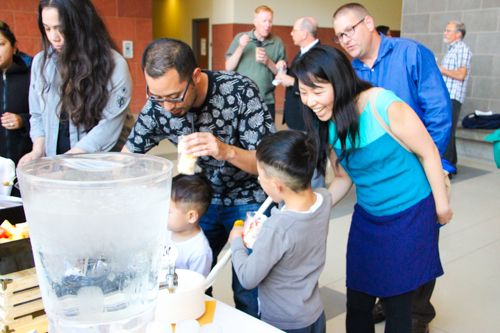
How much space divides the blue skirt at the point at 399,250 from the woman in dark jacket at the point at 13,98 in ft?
6.09

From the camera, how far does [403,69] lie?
2.10 metres

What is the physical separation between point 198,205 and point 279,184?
0.41 metres

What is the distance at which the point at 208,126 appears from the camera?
5.77 ft

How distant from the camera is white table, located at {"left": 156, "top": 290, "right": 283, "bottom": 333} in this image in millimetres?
1202

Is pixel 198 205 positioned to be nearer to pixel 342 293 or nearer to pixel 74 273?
pixel 74 273

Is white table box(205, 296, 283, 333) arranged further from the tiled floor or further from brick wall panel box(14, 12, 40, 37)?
brick wall panel box(14, 12, 40, 37)

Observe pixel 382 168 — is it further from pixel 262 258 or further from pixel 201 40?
pixel 201 40

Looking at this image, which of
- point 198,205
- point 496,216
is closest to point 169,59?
point 198,205

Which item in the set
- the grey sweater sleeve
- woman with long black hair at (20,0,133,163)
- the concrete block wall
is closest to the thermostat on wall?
the concrete block wall

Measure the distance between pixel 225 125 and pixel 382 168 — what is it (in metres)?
0.60

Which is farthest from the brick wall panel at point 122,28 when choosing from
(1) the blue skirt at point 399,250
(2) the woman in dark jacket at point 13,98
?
(1) the blue skirt at point 399,250

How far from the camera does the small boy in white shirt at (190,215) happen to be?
1.78 metres

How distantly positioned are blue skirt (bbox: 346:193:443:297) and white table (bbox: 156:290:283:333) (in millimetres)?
700

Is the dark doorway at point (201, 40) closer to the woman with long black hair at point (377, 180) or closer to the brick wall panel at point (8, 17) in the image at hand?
the brick wall panel at point (8, 17)
